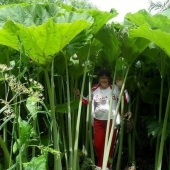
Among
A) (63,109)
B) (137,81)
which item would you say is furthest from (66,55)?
(137,81)

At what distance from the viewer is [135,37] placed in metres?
3.28

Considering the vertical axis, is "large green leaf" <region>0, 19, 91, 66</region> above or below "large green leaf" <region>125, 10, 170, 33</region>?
below

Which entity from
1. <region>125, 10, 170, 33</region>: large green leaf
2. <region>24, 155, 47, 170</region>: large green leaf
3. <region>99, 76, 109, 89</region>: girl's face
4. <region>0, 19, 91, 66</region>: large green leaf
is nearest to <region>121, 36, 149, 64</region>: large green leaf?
<region>125, 10, 170, 33</region>: large green leaf

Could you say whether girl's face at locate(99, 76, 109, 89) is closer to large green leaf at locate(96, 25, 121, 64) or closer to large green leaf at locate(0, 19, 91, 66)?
large green leaf at locate(96, 25, 121, 64)

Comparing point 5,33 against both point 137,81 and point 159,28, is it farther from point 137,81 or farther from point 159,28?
point 137,81

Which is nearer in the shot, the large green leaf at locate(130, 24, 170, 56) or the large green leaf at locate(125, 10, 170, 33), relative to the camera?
the large green leaf at locate(130, 24, 170, 56)

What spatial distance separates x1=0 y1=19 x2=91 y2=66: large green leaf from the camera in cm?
254

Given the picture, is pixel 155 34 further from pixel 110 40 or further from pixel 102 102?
Answer: pixel 102 102

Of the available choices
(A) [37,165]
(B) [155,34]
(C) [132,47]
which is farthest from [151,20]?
(A) [37,165]

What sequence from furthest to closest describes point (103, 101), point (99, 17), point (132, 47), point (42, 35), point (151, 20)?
point (103, 101), point (132, 47), point (99, 17), point (151, 20), point (42, 35)

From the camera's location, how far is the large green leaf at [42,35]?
2.54m

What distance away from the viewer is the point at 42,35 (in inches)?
103

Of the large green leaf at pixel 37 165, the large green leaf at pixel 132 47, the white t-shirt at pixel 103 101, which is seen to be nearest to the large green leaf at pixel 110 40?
the large green leaf at pixel 132 47

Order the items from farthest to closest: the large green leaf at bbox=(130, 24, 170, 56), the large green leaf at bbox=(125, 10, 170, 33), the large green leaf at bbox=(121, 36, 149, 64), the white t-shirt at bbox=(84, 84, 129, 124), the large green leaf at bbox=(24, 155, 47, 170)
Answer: the white t-shirt at bbox=(84, 84, 129, 124) → the large green leaf at bbox=(121, 36, 149, 64) → the large green leaf at bbox=(125, 10, 170, 33) → the large green leaf at bbox=(130, 24, 170, 56) → the large green leaf at bbox=(24, 155, 47, 170)
